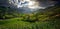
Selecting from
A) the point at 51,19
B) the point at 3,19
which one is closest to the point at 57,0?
the point at 51,19

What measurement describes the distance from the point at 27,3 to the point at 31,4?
66 mm

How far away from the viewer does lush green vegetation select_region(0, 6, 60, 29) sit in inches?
102

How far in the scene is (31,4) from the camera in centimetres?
265

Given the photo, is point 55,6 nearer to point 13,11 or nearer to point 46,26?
point 46,26

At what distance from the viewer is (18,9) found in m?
2.64

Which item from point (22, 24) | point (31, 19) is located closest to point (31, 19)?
point (31, 19)

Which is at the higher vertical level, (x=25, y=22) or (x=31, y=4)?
(x=31, y=4)

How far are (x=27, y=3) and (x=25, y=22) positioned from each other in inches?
12.2

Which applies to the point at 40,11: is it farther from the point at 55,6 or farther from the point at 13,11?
the point at 13,11

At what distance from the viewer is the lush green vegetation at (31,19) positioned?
2.59 metres

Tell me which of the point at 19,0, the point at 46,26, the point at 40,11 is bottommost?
the point at 46,26

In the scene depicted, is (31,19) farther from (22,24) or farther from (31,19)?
(22,24)

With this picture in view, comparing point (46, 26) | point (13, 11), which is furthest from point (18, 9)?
point (46, 26)

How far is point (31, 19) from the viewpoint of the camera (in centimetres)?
261
